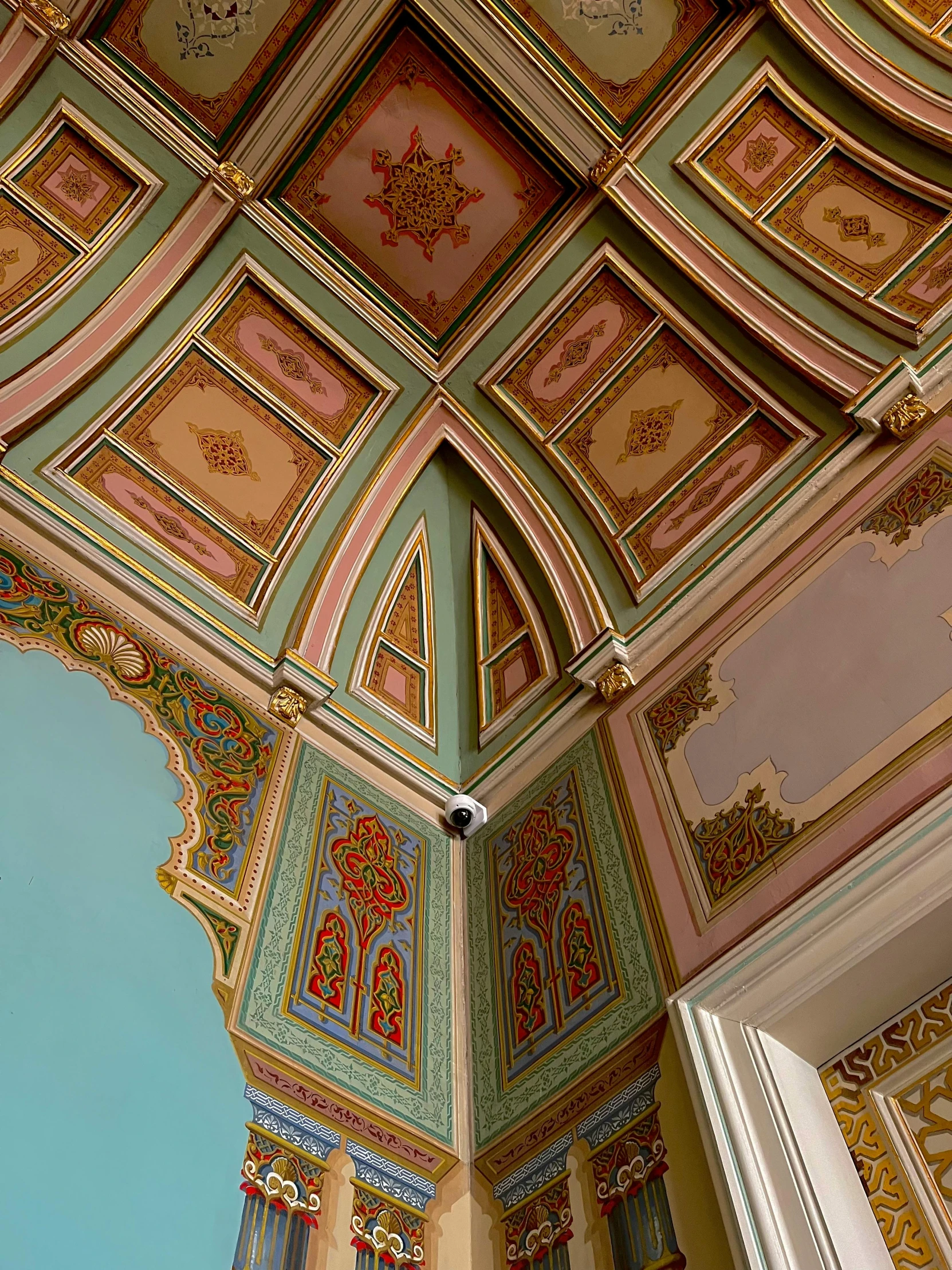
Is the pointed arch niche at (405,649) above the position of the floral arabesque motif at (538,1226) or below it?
above

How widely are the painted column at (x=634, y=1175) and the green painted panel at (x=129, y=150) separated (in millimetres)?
3418

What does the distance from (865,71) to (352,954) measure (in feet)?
14.0

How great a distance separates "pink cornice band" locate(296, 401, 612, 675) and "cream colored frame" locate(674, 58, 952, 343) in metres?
1.54

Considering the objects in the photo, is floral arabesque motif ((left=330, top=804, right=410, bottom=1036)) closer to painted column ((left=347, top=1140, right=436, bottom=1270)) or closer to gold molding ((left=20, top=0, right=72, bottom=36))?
painted column ((left=347, top=1140, right=436, bottom=1270))

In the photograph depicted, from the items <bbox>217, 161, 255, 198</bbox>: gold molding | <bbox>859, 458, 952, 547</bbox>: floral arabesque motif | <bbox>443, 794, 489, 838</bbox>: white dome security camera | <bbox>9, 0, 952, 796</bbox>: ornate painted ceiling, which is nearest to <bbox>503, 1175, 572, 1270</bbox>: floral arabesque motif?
<bbox>443, 794, 489, 838</bbox>: white dome security camera

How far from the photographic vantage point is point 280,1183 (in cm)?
267

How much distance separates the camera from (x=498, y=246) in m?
5.26

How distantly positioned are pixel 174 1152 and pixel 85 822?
97 cm

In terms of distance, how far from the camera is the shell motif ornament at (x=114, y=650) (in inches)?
144

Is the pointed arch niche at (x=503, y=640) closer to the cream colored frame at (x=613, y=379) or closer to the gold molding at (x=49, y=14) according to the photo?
the cream colored frame at (x=613, y=379)

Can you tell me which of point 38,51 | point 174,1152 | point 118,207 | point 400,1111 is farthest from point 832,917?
point 38,51

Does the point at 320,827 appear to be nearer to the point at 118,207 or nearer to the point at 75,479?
the point at 75,479

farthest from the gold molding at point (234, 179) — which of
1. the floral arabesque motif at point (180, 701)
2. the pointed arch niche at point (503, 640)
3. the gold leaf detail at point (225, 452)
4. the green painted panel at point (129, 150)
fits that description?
the floral arabesque motif at point (180, 701)

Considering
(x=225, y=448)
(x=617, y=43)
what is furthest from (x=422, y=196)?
(x=225, y=448)
